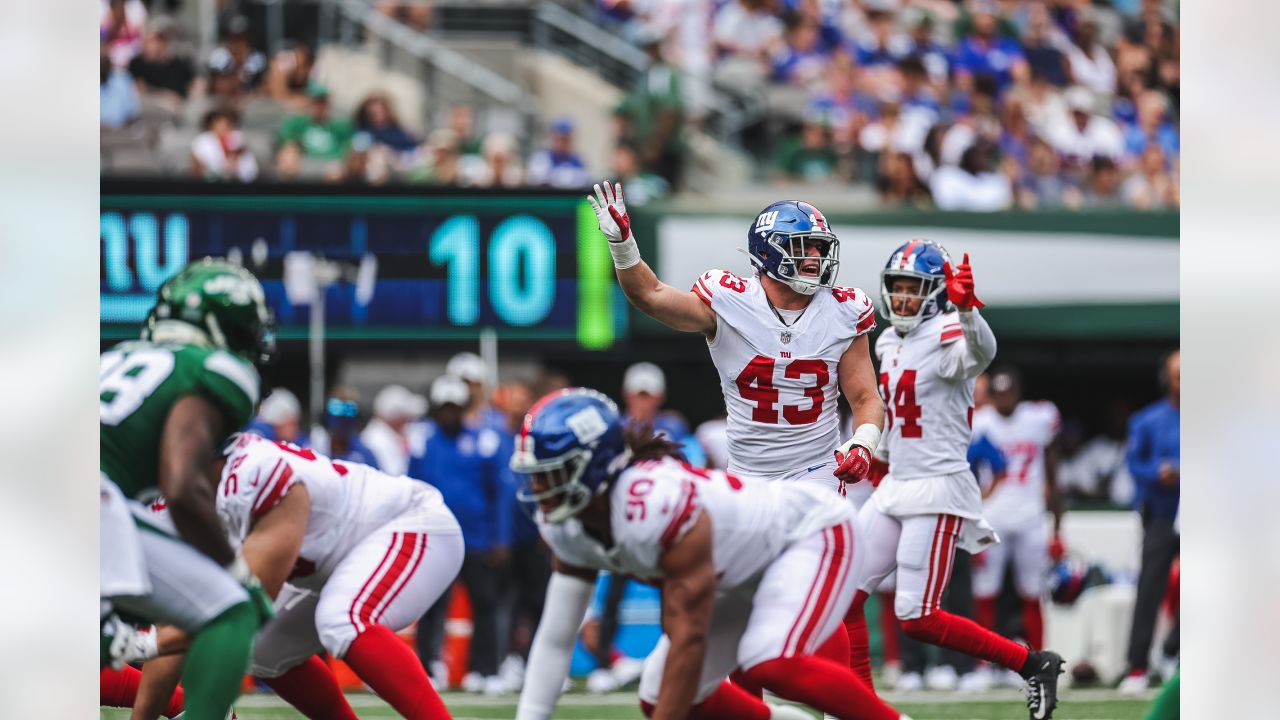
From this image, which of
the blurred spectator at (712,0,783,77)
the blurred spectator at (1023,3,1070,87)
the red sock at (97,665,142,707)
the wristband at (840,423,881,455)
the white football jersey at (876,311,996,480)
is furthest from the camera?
the blurred spectator at (1023,3,1070,87)

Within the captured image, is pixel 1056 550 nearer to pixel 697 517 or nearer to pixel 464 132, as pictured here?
pixel 464 132

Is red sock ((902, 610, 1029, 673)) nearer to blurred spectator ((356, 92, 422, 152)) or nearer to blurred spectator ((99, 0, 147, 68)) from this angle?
blurred spectator ((356, 92, 422, 152))

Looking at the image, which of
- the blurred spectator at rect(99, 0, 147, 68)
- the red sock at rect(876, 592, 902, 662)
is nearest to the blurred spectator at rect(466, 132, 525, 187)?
the blurred spectator at rect(99, 0, 147, 68)

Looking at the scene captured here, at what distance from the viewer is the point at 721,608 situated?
5.53m

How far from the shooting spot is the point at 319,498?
609 centimetres

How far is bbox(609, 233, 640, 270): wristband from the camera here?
265 inches

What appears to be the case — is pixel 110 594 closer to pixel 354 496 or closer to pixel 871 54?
pixel 354 496

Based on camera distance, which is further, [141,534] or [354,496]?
[354,496]

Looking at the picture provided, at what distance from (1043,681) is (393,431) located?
238 inches

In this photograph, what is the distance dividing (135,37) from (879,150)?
6.50 metres

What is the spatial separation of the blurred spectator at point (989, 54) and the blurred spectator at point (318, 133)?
631 centimetres

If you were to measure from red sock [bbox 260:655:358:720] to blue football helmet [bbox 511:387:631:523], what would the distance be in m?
1.45

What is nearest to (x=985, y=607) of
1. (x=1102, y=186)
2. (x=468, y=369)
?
(x=468, y=369)
